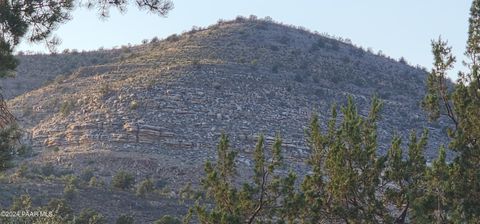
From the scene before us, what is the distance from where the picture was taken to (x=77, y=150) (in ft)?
104

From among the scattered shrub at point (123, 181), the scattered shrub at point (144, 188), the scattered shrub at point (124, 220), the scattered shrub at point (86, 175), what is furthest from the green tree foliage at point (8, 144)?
the scattered shrub at point (86, 175)

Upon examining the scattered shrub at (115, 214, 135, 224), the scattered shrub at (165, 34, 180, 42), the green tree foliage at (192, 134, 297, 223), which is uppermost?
the scattered shrub at (165, 34, 180, 42)

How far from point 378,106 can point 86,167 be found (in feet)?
66.1

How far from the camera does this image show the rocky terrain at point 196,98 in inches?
1239

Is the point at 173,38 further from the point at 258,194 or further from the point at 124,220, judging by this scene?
the point at 258,194

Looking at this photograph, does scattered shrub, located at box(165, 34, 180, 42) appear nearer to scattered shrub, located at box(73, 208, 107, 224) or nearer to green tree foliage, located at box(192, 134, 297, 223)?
scattered shrub, located at box(73, 208, 107, 224)

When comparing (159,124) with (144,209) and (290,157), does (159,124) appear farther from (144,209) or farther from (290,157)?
(144,209)

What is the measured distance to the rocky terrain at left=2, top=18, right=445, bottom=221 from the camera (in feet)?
103

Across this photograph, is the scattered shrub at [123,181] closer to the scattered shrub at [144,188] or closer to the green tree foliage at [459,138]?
the scattered shrub at [144,188]

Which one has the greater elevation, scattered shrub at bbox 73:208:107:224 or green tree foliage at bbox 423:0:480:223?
green tree foliage at bbox 423:0:480:223

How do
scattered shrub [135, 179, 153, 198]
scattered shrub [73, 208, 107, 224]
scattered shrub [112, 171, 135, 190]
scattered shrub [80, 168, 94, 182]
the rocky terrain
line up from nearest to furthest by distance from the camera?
scattered shrub [73, 208, 107, 224] < scattered shrub [135, 179, 153, 198] < scattered shrub [112, 171, 135, 190] < scattered shrub [80, 168, 94, 182] < the rocky terrain

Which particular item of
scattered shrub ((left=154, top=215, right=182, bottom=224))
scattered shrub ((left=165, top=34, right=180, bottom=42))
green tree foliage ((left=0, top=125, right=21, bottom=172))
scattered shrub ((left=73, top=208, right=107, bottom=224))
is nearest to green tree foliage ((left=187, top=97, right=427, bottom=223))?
green tree foliage ((left=0, top=125, right=21, bottom=172))

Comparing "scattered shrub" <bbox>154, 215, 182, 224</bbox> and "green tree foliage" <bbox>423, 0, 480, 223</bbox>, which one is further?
"scattered shrub" <bbox>154, 215, 182, 224</bbox>

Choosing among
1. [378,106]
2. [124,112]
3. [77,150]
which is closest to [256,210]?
[378,106]
